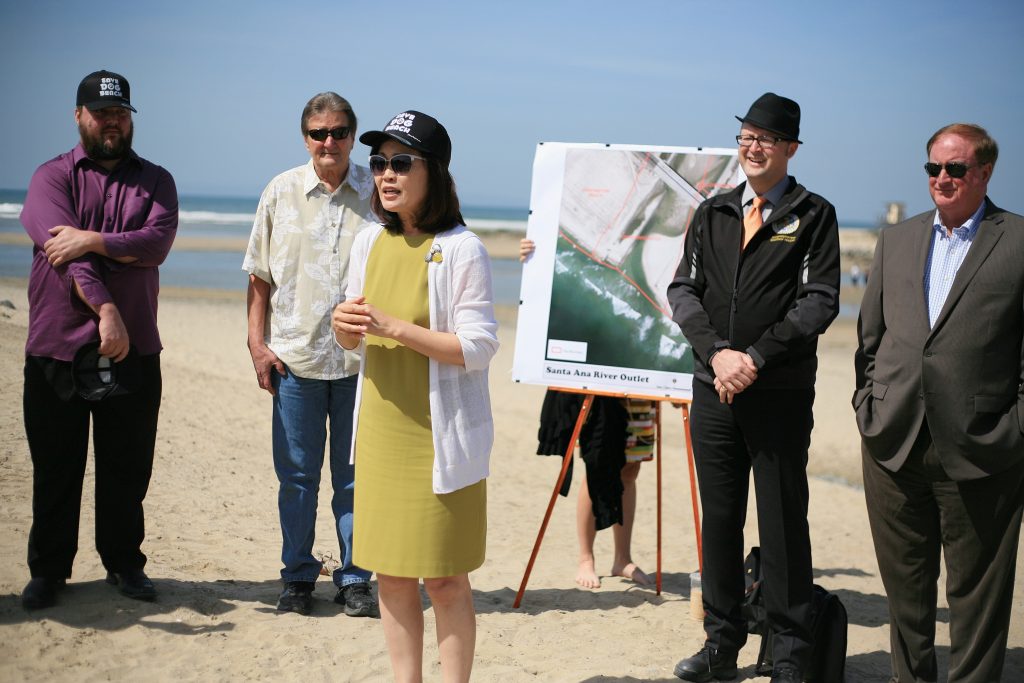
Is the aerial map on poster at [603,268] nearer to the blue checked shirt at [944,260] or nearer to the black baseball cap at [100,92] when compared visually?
the blue checked shirt at [944,260]

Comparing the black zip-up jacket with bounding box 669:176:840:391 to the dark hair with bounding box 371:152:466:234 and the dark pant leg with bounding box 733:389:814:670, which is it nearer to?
the dark pant leg with bounding box 733:389:814:670

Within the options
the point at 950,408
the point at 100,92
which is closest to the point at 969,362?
the point at 950,408

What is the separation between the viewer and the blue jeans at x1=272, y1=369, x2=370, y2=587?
13.1 feet

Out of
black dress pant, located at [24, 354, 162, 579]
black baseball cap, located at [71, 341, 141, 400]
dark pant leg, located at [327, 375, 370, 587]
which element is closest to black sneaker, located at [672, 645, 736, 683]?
dark pant leg, located at [327, 375, 370, 587]

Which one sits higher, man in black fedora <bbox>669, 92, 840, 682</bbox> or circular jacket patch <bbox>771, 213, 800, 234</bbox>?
circular jacket patch <bbox>771, 213, 800, 234</bbox>

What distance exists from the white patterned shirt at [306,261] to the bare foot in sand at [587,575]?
1.81 m

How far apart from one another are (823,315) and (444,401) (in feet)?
4.76

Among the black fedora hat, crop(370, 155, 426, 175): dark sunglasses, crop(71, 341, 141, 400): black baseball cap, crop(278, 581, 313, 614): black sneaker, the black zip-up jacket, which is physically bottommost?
crop(278, 581, 313, 614): black sneaker

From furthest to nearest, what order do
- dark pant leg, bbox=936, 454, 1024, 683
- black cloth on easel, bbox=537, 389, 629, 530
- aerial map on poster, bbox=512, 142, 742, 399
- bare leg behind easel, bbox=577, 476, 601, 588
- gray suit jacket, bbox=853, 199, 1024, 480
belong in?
bare leg behind easel, bbox=577, 476, 601, 588
black cloth on easel, bbox=537, 389, 629, 530
aerial map on poster, bbox=512, 142, 742, 399
dark pant leg, bbox=936, 454, 1024, 683
gray suit jacket, bbox=853, 199, 1024, 480

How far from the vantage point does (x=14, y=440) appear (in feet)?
18.3

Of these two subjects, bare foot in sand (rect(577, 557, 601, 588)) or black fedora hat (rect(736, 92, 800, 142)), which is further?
bare foot in sand (rect(577, 557, 601, 588))

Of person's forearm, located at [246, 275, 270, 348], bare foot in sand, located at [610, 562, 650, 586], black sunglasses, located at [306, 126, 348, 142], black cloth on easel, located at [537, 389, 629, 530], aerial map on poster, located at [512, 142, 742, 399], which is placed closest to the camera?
black sunglasses, located at [306, 126, 348, 142]

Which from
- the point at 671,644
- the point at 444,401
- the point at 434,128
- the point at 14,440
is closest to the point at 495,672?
the point at 671,644

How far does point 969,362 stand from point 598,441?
198 cm
